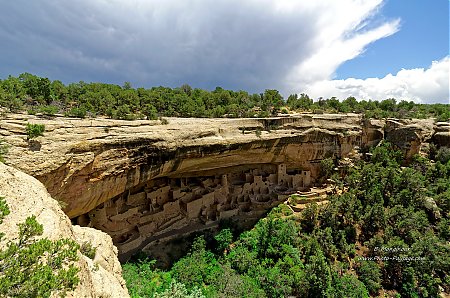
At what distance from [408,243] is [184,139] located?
1665cm

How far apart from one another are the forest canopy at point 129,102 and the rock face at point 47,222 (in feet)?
22.9

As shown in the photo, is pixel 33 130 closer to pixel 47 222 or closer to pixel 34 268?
pixel 47 222

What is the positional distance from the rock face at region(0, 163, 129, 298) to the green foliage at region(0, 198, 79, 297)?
1.11ft

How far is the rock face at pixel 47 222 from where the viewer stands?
14.2ft

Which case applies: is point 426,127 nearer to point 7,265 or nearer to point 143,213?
point 143,213

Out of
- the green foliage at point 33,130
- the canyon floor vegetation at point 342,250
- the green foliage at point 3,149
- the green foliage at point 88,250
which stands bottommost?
the canyon floor vegetation at point 342,250

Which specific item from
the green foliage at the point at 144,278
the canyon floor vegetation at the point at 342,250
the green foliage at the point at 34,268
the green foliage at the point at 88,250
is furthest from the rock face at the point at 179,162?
the green foliage at the point at 34,268

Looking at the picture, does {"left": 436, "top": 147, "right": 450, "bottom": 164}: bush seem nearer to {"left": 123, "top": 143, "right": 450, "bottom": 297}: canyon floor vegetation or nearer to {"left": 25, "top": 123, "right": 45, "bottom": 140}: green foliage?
{"left": 123, "top": 143, "right": 450, "bottom": 297}: canyon floor vegetation

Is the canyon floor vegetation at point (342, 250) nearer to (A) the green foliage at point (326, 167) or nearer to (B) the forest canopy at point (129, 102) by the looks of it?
(A) the green foliage at point (326, 167)

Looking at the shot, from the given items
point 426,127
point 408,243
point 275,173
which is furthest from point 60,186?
point 426,127

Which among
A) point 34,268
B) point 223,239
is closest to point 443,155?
point 223,239

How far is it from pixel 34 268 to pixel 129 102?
19636mm

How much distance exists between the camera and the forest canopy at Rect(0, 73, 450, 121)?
1555cm

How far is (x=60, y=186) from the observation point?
9.36m
